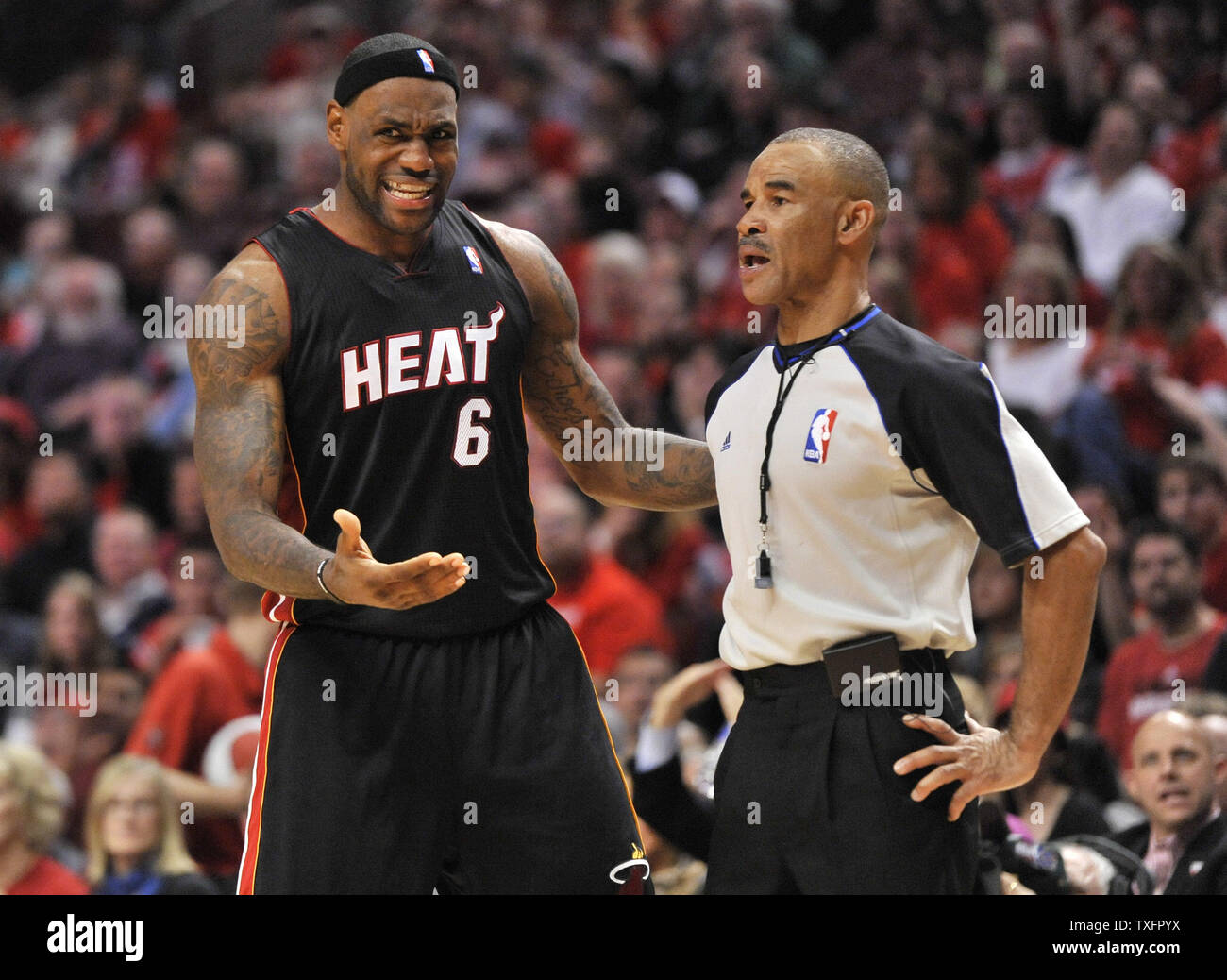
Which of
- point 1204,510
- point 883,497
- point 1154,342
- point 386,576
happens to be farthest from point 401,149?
point 1154,342

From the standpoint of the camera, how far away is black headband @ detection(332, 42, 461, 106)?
3.48 m

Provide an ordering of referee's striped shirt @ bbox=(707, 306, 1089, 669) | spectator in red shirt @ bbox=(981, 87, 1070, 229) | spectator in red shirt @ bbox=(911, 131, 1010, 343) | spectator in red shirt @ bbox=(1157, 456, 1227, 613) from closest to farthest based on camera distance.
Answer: referee's striped shirt @ bbox=(707, 306, 1089, 669), spectator in red shirt @ bbox=(1157, 456, 1227, 613), spectator in red shirt @ bbox=(911, 131, 1010, 343), spectator in red shirt @ bbox=(981, 87, 1070, 229)

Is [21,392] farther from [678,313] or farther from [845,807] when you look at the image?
[845,807]

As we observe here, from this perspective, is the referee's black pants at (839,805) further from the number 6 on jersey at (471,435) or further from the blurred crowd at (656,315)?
the number 6 on jersey at (471,435)

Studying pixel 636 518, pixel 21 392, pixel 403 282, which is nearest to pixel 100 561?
pixel 21 392

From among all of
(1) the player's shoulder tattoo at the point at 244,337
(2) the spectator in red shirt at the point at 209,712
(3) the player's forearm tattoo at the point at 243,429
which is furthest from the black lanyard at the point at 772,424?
(2) the spectator in red shirt at the point at 209,712

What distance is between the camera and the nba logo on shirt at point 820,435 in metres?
3.03

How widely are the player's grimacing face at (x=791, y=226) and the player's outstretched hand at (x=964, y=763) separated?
2.64 feet

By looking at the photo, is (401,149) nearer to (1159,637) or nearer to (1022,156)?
(1159,637)

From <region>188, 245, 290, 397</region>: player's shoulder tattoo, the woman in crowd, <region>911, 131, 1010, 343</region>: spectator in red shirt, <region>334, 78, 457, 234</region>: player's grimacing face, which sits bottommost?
the woman in crowd

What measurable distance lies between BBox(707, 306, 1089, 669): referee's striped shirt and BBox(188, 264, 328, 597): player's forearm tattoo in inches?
36.4

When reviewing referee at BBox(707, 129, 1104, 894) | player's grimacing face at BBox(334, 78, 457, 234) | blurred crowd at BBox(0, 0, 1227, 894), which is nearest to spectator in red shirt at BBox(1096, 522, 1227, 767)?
blurred crowd at BBox(0, 0, 1227, 894)

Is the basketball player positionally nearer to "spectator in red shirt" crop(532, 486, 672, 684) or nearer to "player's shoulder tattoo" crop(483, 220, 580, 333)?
"player's shoulder tattoo" crop(483, 220, 580, 333)
